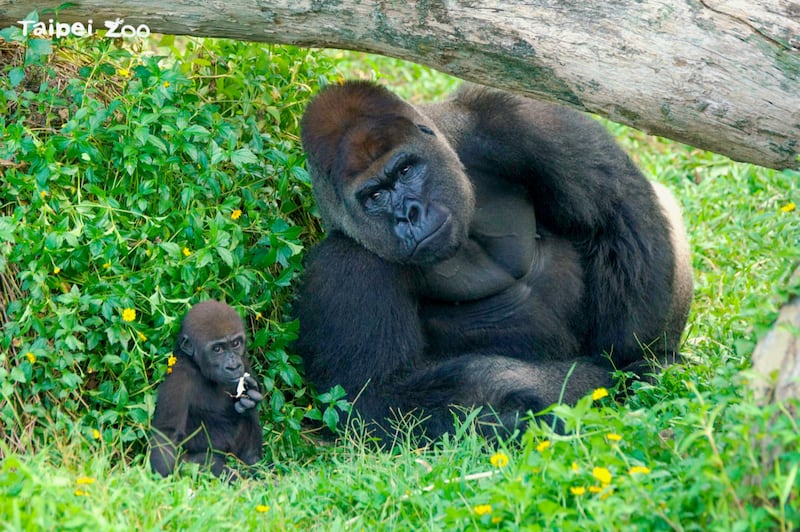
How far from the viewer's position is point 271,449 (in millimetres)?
4047

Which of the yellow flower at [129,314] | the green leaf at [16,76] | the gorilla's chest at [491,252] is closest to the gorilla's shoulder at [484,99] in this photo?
the gorilla's chest at [491,252]

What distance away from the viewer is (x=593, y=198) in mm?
4312

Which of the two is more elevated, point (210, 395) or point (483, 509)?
point (483, 509)

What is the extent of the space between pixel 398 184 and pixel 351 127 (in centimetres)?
32

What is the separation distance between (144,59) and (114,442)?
1691mm

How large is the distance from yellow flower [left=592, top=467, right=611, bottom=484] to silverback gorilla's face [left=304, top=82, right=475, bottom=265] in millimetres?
1452

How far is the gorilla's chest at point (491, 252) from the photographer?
4316mm

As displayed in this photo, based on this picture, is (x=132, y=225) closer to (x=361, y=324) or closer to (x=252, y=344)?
(x=252, y=344)

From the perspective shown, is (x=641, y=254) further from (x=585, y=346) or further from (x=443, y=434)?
(x=443, y=434)

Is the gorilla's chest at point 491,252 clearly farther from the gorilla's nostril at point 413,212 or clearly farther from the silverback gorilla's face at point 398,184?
the gorilla's nostril at point 413,212

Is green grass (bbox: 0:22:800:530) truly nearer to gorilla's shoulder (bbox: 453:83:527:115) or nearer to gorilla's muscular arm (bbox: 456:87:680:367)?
gorilla's muscular arm (bbox: 456:87:680:367)

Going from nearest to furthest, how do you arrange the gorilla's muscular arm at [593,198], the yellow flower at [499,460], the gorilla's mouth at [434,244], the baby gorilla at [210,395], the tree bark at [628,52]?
the yellow flower at [499,460] < the tree bark at [628,52] < the baby gorilla at [210,395] < the gorilla's mouth at [434,244] < the gorilla's muscular arm at [593,198]

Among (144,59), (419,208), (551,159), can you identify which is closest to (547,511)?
(419,208)

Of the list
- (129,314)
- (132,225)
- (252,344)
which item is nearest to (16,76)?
(132,225)
